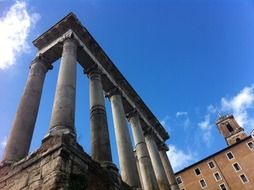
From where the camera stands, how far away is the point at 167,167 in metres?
21.0

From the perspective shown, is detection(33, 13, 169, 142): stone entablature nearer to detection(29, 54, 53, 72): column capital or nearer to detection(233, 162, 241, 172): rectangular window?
detection(29, 54, 53, 72): column capital

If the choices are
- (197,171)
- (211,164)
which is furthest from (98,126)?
(211,164)

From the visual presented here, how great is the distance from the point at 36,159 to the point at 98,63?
9207 millimetres

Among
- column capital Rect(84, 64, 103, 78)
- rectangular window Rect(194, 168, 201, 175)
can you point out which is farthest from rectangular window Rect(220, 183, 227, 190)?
column capital Rect(84, 64, 103, 78)

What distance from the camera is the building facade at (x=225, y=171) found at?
55.2 meters

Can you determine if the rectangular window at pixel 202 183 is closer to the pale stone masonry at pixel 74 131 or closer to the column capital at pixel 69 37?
the pale stone masonry at pixel 74 131

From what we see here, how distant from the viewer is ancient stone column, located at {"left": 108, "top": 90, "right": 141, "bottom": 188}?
42.4 ft

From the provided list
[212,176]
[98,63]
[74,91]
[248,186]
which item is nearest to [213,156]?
[212,176]

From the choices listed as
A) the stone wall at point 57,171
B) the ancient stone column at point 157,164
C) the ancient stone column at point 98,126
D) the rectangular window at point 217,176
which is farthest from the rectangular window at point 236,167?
the stone wall at point 57,171

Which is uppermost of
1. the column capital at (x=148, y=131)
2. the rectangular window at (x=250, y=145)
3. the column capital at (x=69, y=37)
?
the rectangular window at (x=250, y=145)

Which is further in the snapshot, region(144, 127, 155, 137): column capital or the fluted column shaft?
region(144, 127, 155, 137): column capital

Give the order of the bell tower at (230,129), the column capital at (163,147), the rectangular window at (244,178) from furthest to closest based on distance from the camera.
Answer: the bell tower at (230,129)
the rectangular window at (244,178)
the column capital at (163,147)

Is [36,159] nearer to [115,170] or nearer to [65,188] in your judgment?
[65,188]

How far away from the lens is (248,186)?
5344 cm
